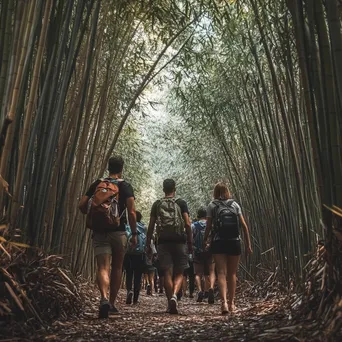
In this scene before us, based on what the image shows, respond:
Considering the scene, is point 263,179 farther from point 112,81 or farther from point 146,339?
point 146,339

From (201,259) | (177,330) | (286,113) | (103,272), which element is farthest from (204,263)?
(177,330)

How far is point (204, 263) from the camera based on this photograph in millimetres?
5938

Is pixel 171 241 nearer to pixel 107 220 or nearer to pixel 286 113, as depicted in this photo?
pixel 107 220

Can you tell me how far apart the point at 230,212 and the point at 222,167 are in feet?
20.3

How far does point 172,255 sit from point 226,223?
0.49 m

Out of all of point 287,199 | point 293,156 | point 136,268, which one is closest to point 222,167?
point 136,268

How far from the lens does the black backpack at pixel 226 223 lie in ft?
13.2

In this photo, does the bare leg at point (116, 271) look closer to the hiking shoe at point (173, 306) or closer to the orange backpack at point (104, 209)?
the orange backpack at point (104, 209)

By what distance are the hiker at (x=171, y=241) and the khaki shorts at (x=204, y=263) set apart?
1.53 metres

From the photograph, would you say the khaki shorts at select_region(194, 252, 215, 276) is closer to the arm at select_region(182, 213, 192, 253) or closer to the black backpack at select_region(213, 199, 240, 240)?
the arm at select_region(182, 213, 192, 253)

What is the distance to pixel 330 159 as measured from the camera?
94.8 inches

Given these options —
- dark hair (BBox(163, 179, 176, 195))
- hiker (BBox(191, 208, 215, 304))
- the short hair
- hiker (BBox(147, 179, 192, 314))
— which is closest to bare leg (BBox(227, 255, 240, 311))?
hiker (BBox(147, 179, 192, 314))

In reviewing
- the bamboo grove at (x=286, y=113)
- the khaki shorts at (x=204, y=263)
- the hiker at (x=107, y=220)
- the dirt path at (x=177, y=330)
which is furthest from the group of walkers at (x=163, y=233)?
the khaki shorts at (x=204, y=263)

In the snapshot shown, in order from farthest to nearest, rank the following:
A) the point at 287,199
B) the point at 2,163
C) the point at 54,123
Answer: the point at 287,199, the point at 54,123, the point at 2,163
